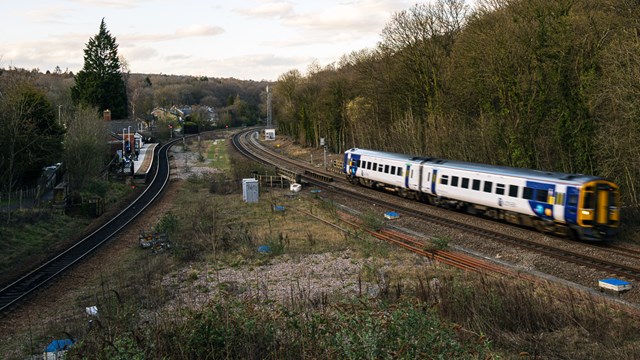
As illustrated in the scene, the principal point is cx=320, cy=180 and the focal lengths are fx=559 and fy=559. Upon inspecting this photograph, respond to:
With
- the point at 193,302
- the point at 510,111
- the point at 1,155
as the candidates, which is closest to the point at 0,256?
the point at 1,155

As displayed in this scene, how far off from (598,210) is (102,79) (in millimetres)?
77472

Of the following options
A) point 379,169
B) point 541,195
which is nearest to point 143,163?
point 379,169

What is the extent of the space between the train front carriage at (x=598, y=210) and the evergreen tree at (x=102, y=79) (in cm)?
7288

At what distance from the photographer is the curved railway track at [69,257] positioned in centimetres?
1766

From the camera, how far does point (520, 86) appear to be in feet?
94.3

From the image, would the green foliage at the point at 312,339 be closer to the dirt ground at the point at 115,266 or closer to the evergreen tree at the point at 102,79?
the dirt ground at the point at 115,266

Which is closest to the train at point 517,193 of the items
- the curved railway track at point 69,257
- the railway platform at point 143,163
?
the curved railway track at point 69,257

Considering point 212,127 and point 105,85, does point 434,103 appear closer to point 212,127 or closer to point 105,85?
point 105,85

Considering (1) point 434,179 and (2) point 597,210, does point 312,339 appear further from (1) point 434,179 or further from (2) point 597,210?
(1) point 434,179

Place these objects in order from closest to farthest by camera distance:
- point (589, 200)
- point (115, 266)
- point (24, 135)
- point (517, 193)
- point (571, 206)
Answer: point (589, 200)
point (571, 206)
point (115, 266)
point (517, 193)
point (24, 135)

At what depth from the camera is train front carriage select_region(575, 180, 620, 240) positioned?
1984 centimetres

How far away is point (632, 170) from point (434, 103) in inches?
783

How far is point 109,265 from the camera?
833 inches

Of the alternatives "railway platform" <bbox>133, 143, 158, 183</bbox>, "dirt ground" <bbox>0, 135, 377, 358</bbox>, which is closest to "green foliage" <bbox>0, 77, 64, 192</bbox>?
"railway platform" <bbox>133, 143, 158, 183</bbox>
